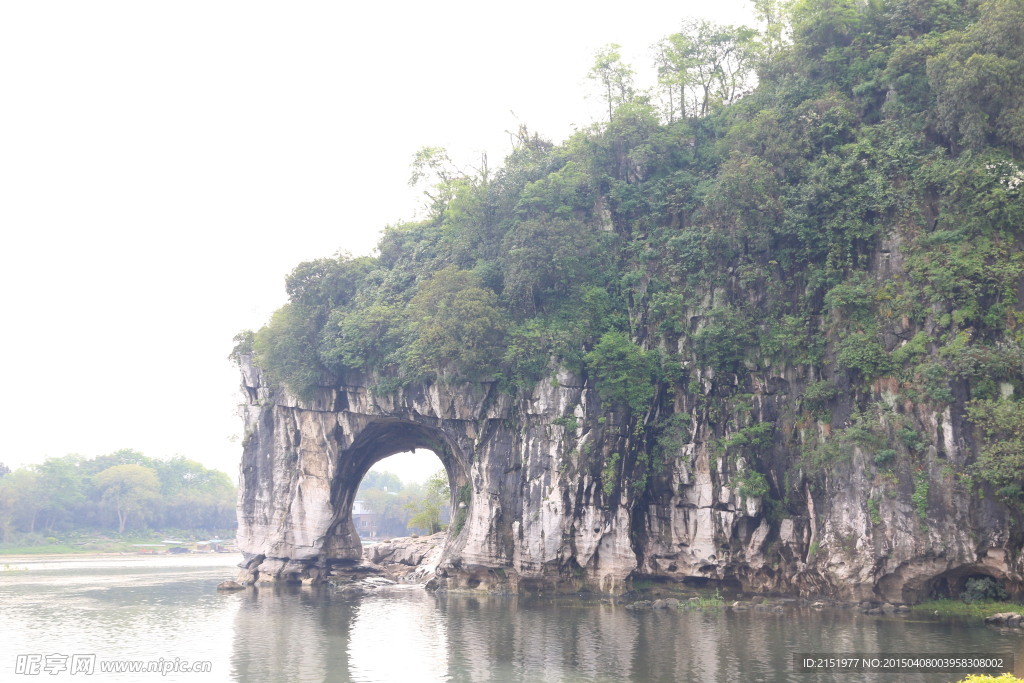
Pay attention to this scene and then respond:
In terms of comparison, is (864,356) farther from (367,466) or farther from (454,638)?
(367,466)

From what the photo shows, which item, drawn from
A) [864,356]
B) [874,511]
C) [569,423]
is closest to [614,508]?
[569,423]

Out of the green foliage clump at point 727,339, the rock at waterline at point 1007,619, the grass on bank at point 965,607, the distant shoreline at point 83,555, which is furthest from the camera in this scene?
the distant shoreline at point 83,555

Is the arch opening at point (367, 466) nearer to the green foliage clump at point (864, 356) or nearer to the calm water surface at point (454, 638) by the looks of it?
the calm water surface at point (454, 638)

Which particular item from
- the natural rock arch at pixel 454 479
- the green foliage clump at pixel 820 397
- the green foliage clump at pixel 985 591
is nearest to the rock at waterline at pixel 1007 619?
the green foliage clump at pixel 985 591

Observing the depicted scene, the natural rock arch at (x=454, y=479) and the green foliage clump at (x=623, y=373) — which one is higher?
the green foliage clump at (x=623, y=373)

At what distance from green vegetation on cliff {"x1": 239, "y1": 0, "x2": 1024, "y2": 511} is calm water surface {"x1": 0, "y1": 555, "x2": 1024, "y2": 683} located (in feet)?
16.2

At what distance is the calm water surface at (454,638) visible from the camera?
16.8 meters

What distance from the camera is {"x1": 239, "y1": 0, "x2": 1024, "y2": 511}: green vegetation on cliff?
23891 millimetres

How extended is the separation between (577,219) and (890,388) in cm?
1331

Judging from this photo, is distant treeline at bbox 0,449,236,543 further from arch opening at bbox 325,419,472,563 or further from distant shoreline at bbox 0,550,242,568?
arch opening at bbox 325,419,472,563

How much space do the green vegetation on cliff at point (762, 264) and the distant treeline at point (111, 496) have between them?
156 ft

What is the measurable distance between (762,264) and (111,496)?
217 ft

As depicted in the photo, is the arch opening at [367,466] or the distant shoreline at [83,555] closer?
the arch opening at [367,466]

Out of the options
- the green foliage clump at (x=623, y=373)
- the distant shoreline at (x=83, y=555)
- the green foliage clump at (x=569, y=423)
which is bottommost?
the distant shoreline at (x=83, y=555)
